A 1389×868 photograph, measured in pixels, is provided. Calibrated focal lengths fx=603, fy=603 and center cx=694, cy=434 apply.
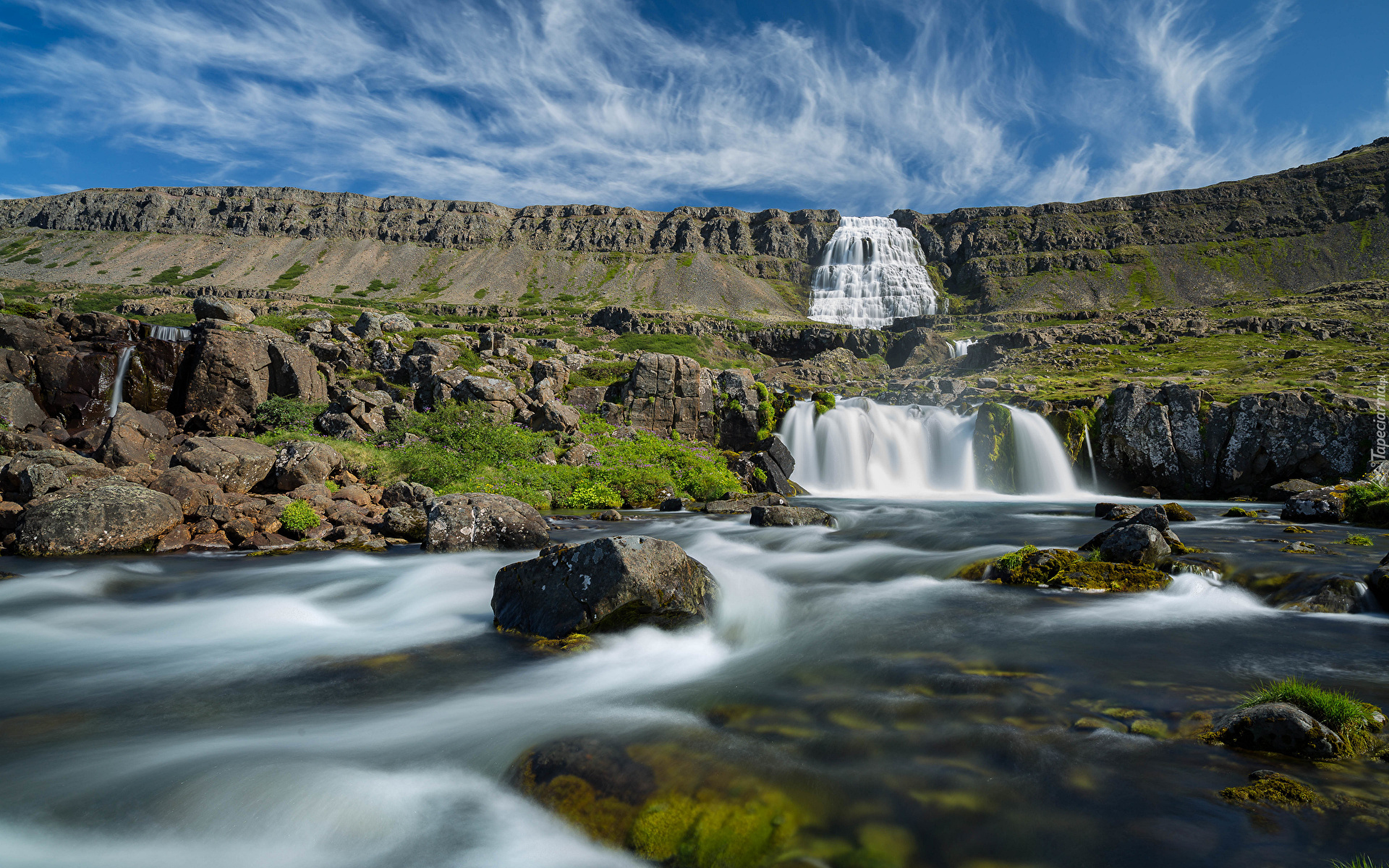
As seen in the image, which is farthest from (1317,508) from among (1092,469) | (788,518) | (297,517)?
(297,517)

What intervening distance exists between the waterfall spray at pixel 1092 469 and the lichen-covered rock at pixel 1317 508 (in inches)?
534

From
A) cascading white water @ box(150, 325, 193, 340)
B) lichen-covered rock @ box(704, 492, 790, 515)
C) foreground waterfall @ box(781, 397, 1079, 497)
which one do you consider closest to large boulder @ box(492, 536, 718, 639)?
lichen-covered rock @ box(704, 492, 790, 515)

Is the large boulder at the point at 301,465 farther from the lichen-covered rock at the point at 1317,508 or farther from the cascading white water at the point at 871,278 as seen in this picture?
the cascading white water at the point at 871,278

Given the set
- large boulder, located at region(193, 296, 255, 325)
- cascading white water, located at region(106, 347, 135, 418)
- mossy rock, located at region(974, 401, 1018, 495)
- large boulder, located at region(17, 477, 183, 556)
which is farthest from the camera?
large boulder, located at region(193, 296, 255, 325)

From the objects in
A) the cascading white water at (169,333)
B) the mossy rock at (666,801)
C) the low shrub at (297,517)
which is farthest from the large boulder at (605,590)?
the cascading white water at (169,333)

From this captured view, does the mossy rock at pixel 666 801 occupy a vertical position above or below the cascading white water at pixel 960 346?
below

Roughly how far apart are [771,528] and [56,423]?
94.6ft

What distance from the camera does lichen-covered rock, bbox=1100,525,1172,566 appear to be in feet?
39.2

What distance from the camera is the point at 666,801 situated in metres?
4.75

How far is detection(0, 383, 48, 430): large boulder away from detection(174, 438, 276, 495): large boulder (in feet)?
27.0

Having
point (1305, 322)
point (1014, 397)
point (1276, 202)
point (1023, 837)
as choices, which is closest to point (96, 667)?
point (1023, 837)

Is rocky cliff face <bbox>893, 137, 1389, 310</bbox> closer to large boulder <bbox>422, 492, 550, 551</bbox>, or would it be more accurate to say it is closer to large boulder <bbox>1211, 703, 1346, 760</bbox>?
large boulder <bbox>422, 492, 550, 551</bbox>

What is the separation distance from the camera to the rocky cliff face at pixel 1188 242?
127 metres

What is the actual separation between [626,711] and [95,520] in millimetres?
16138
